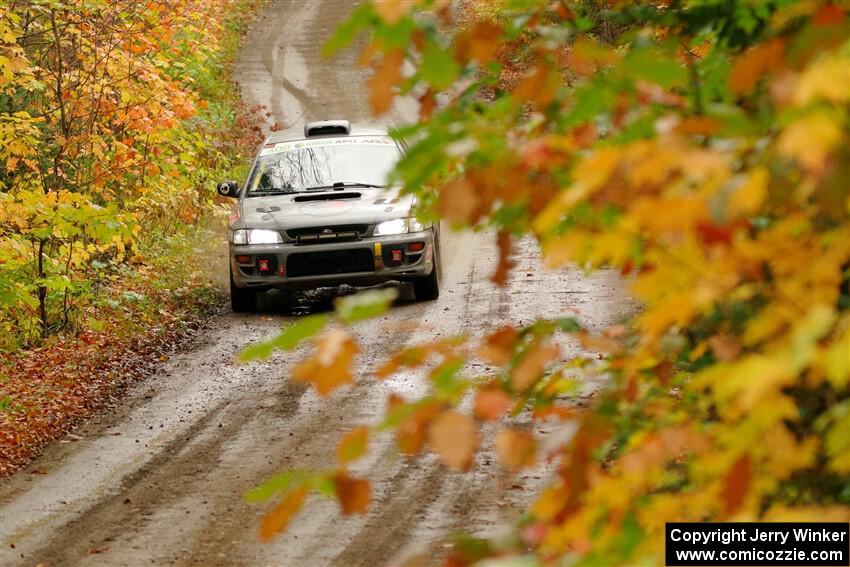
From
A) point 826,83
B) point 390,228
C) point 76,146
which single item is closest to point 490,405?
point 826,83

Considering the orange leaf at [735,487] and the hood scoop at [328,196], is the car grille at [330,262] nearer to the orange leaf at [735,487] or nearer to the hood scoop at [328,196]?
the hood scoop at [328,196]

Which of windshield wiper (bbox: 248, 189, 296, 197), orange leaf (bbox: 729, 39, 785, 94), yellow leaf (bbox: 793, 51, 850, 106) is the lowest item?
yellow leaf (bbox: 793, 51, 850, 106)

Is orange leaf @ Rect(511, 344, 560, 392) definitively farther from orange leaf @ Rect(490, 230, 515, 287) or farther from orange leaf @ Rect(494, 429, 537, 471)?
orange leaf @ Rect(490, 230, 515, 287)

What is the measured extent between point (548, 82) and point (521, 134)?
24.6 inches

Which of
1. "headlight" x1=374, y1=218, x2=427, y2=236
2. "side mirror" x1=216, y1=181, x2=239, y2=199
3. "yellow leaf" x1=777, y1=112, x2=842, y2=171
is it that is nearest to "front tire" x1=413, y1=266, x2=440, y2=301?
"headlight" x1=374, y1=218, x2=427, y2=236

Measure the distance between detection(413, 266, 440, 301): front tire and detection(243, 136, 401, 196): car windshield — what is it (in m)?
1.21

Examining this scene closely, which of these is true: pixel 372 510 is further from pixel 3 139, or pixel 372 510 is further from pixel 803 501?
pixel 3 139

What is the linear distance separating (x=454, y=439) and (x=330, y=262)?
9.58m

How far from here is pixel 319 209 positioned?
11.9 metres

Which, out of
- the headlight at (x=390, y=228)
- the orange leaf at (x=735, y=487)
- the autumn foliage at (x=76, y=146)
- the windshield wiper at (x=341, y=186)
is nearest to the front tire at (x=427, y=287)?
the headlight at (x=390, y=228)

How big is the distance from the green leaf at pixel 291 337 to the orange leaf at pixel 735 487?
89cm

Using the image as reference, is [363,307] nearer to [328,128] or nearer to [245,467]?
[245,467]

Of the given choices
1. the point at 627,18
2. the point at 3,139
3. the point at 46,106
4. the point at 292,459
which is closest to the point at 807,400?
the point at 627,18

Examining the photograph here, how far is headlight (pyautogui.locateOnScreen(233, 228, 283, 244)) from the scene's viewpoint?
1177cm
